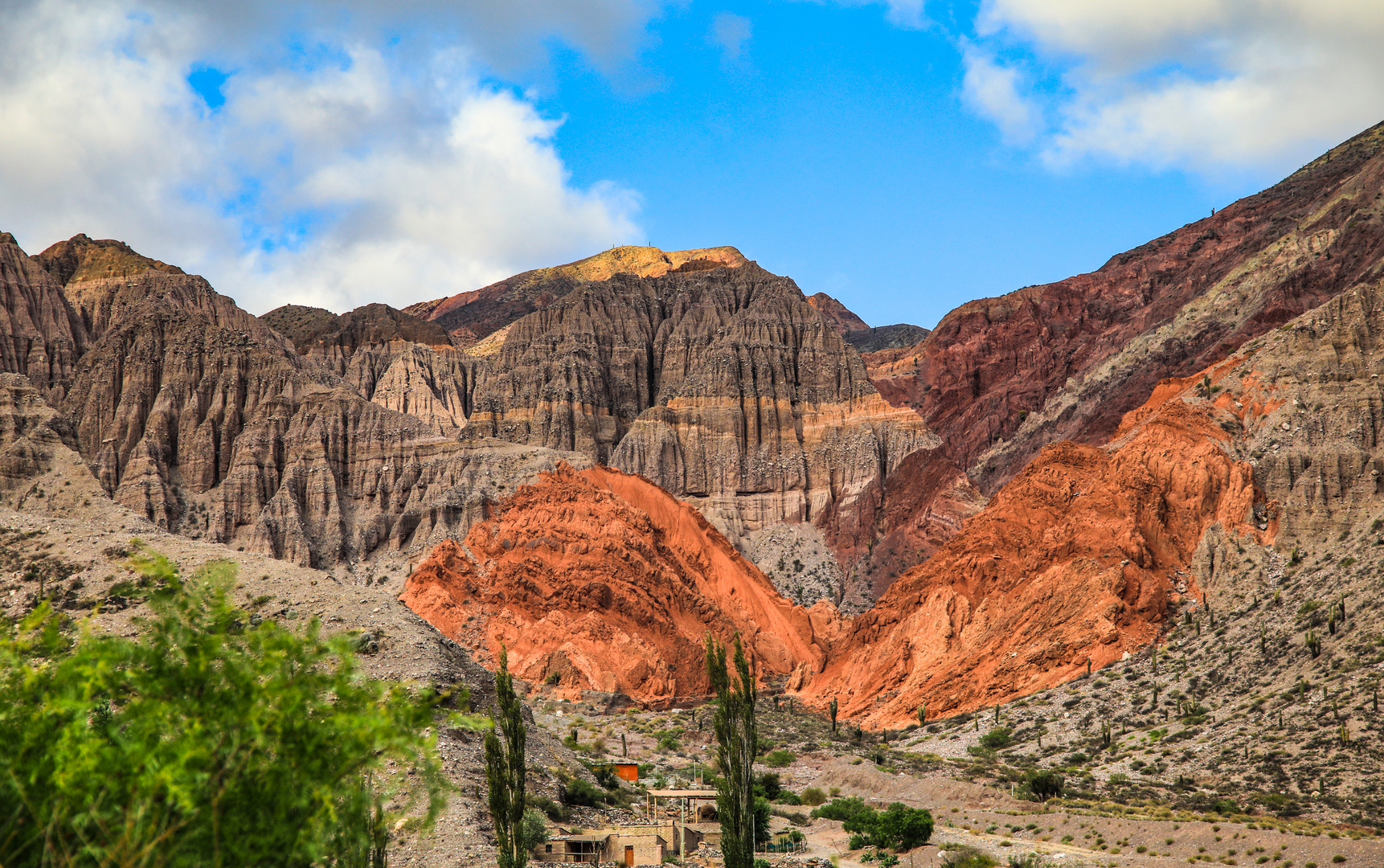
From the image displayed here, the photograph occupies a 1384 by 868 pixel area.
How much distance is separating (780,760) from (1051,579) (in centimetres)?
2708

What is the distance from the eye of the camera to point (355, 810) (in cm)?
1247

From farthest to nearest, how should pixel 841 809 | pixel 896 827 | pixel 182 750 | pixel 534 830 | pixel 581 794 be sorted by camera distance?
pixel 841 809
pixel 896 827
pixel 581 794
pixel 534 830
pixel 182 750

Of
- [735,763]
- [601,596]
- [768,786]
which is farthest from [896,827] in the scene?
[601,596]

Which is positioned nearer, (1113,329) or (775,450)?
(775,450)

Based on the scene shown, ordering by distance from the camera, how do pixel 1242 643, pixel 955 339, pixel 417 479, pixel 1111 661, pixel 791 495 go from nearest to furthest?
pixel 1242 643, pixel 1111 661, pixel 417 479, pixel 791 495, pixel 955 339

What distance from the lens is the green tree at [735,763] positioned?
96.8ft

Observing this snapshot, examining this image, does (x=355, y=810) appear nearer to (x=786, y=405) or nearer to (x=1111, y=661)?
(x=1111, y=661)

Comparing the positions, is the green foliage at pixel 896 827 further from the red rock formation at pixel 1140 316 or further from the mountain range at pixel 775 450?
the red rock formation at pixel 1140 316

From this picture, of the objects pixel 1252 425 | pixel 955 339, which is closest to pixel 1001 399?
pixel 955 339

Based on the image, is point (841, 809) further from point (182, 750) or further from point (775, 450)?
point (775, 450)

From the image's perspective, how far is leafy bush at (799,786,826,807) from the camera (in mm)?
56844

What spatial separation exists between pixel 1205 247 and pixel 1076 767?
11253 centimetres

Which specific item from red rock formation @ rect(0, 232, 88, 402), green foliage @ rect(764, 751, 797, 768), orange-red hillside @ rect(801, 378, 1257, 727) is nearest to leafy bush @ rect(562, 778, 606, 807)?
green foliage @ rect(764, 751, 797, 768)

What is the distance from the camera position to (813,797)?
57.2 meters
